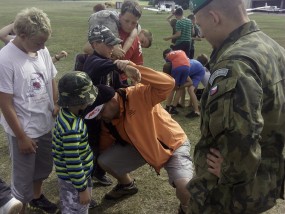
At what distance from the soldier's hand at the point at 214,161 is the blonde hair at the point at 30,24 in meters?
1.74

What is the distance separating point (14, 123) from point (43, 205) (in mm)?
1174

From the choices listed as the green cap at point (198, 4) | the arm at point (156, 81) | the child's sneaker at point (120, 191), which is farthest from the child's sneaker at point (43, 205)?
the green cap at point (198, 4)

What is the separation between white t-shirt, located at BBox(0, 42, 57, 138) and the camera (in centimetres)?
287

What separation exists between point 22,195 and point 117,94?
1292 millimetres

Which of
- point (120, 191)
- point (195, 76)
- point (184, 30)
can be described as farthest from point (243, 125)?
point (184, 30)

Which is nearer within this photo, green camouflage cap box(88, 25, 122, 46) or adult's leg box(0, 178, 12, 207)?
adult's leg box(0, 178, 12, 207)

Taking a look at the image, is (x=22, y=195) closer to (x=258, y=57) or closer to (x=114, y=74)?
(x=114, y=74)

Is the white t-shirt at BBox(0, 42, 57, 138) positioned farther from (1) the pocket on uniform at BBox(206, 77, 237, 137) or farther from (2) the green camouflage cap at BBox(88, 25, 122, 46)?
(1) the pocket on uniform at BBox(206, 77, 237, 137)

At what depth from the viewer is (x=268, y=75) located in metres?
1.88

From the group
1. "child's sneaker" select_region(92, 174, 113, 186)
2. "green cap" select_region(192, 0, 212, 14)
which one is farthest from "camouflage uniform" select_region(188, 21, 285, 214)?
"child's sneaker" select_region(92, 174, 113, 186)

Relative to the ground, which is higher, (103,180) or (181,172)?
(181,172)

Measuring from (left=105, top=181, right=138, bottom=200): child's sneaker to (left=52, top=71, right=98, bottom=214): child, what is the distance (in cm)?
107

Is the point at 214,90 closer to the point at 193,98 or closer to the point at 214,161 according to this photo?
the point at 214,161

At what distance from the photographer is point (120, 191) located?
3.94 m
